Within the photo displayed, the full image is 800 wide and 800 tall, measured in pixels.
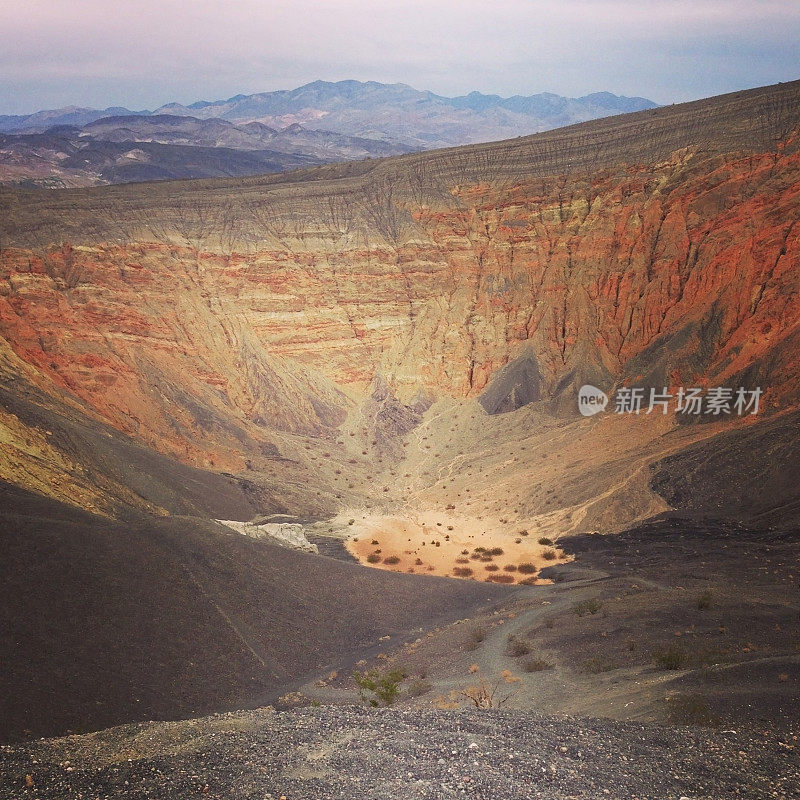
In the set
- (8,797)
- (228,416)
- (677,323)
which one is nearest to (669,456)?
(677,323)

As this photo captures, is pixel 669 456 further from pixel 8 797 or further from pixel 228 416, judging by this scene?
pixel 8 797

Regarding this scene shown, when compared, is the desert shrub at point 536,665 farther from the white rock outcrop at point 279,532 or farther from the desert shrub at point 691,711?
the white rock outcrop at point 279,532

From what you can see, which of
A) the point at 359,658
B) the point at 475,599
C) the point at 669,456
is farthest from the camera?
the point at 669,456

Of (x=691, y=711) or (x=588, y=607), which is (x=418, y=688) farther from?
(x=691, y=711)

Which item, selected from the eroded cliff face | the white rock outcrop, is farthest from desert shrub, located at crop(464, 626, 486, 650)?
the eroded cliff face

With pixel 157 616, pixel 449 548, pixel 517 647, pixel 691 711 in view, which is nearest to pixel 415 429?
pixel 449 548

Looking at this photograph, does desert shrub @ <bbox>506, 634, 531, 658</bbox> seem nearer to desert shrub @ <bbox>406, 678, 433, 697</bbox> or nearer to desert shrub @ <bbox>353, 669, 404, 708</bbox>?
desert shrub @ <bbox>406, 678, 433, 697</bbox>
